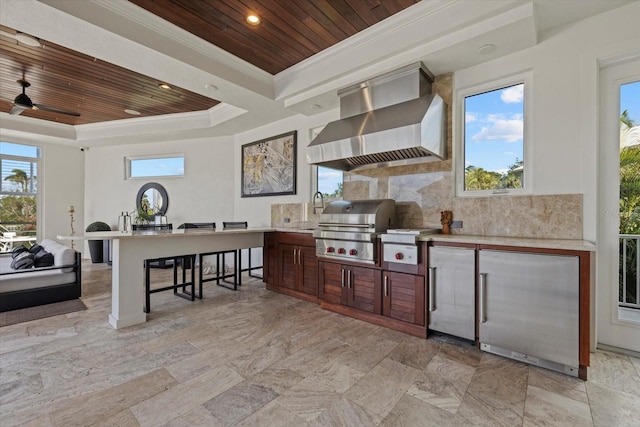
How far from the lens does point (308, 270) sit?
362 cm

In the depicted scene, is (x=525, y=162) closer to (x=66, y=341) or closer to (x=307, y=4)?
(x=307, y=4)

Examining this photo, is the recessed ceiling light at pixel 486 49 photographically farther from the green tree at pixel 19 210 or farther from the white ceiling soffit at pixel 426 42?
the green tree at pixel 19 210

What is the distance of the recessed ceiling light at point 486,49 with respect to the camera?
8.27 ft

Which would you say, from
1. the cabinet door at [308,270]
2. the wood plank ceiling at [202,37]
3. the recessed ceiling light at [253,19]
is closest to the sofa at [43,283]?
the wood plank ceiling at [202,37]

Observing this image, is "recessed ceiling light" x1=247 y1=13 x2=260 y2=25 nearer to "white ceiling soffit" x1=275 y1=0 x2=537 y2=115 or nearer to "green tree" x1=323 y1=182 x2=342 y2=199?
"white ceiling soffit" x1=275 y1=0 x2=537 y2=115

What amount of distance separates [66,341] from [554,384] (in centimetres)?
377

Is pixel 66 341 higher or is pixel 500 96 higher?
pixel 500 96

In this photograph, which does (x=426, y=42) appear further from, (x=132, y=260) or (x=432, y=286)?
(x=132, y=260)

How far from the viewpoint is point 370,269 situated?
292 cm

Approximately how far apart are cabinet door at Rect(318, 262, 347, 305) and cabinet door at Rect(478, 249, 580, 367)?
136cm

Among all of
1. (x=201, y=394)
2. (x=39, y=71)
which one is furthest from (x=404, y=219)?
(x=39, y=71)

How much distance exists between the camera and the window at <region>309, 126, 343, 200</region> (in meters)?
4.22

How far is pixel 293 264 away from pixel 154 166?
4790 millimetres

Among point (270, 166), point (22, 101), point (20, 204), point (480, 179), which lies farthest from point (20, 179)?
point (480, 179)
